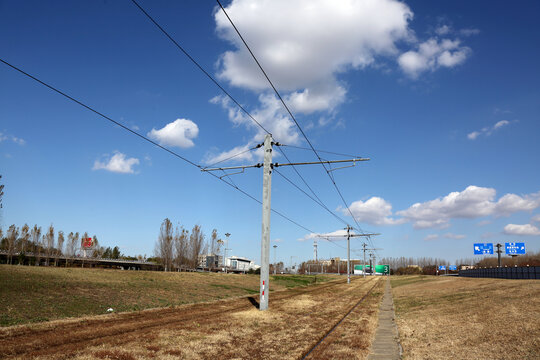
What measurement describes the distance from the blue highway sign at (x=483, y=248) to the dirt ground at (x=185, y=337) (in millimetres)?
77017

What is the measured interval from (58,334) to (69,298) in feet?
26.4

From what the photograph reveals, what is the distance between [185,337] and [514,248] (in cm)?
8608

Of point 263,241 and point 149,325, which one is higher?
point 263,241

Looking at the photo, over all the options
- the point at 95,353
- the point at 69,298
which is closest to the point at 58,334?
the point at 95,353

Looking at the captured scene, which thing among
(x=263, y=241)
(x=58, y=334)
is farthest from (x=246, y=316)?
(x=58, y=334)

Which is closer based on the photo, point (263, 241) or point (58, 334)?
point (58, 334)

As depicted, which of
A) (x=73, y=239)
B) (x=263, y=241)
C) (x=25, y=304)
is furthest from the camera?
(x=73, y=239)

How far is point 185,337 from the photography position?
1402 cm

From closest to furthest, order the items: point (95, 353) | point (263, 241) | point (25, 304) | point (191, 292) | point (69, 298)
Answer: point (95, 353) < point (25, 304) < point (69, 298) < point (263, 241) < point (191, 292)

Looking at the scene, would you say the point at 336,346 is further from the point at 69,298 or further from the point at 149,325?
the point at 69,298

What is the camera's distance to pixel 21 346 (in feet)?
37.2

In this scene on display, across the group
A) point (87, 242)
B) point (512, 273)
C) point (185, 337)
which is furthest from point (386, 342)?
point (87, 242)

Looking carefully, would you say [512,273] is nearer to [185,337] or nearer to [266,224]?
[266,224]

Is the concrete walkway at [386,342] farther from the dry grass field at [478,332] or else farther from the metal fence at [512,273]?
the metal fence at [512,273]
